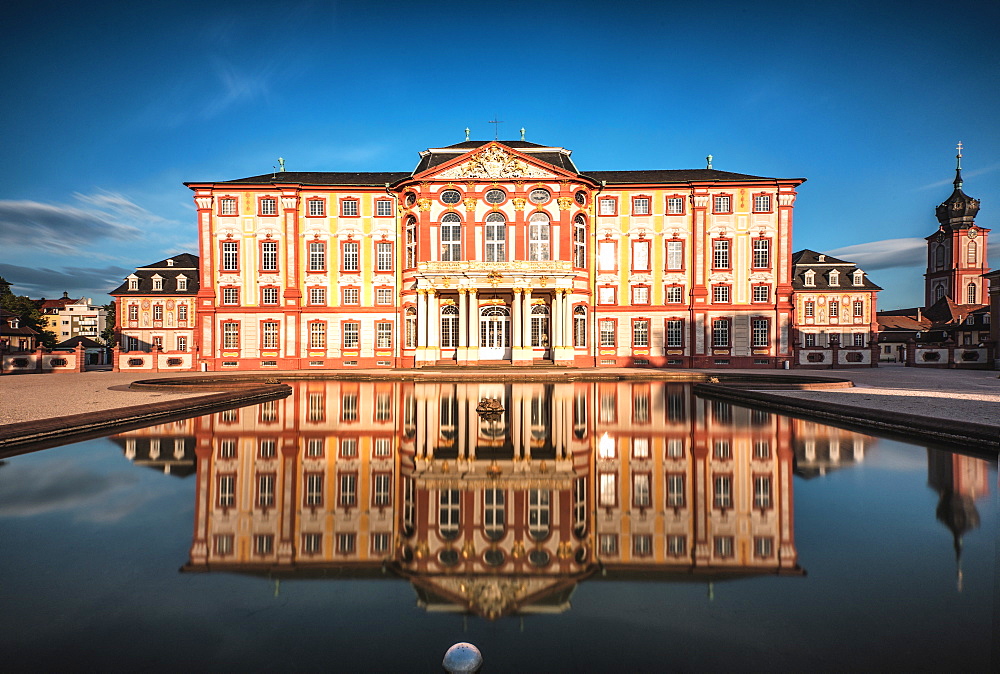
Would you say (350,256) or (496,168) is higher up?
(496,168)

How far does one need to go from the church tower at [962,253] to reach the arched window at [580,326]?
240 ft

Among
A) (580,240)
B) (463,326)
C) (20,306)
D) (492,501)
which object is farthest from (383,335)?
(20,306)

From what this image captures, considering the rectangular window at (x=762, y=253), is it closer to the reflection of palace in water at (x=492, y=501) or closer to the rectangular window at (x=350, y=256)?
the reflection of palace in water at (x=492, y=501)

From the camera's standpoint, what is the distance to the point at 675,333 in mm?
37250

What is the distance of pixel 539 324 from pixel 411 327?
9.52 metres

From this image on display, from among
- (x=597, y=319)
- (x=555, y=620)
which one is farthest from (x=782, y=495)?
(x=597, y=319)

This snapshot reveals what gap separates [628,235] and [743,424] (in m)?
27.7

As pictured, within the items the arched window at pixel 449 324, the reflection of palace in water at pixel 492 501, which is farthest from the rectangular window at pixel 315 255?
the reflection of palace in water at pixel 492 501

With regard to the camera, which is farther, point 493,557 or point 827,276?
point 827,276

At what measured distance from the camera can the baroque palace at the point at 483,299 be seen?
36438 millimetres

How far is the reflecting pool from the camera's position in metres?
3.34

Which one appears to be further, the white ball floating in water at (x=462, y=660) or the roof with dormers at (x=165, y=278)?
the roof with dormers at (x=165, y=278)

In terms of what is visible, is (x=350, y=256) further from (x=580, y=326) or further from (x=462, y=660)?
(x=462, y=660)

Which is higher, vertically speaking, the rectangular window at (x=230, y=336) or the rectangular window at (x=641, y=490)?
the rectangular window at (x=230, y=336)
